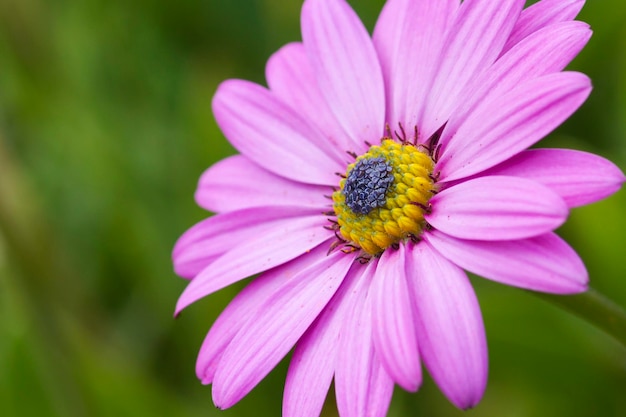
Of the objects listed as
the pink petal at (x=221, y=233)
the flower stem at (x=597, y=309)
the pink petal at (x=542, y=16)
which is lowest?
the flower stem at (x=597, y=309)

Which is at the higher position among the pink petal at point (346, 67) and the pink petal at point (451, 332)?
the pink petal at point (346, 67)

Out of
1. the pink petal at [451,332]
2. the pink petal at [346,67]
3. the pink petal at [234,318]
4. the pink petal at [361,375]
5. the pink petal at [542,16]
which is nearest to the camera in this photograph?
the pink petal at [451,332]

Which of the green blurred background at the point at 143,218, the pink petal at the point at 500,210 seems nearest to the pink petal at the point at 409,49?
the pink petal at the point at 500,210

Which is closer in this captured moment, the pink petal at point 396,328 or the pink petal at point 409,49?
the pink petal at point 396,328

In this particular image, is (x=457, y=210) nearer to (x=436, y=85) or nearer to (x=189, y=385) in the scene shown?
(x=436, y=85)

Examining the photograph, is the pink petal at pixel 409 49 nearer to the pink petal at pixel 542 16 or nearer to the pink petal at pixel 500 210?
the pink petal at pixel 542 16

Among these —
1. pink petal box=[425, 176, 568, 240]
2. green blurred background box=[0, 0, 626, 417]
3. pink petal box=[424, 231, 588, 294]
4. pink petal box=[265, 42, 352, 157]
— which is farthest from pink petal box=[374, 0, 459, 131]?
green blurred background box=[0, 0, 626, 417]

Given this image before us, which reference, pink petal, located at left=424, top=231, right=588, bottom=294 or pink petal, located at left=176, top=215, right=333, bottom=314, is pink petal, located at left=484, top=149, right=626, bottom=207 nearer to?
pink petal, located at left=424, top=231, right=588, bottom=294
